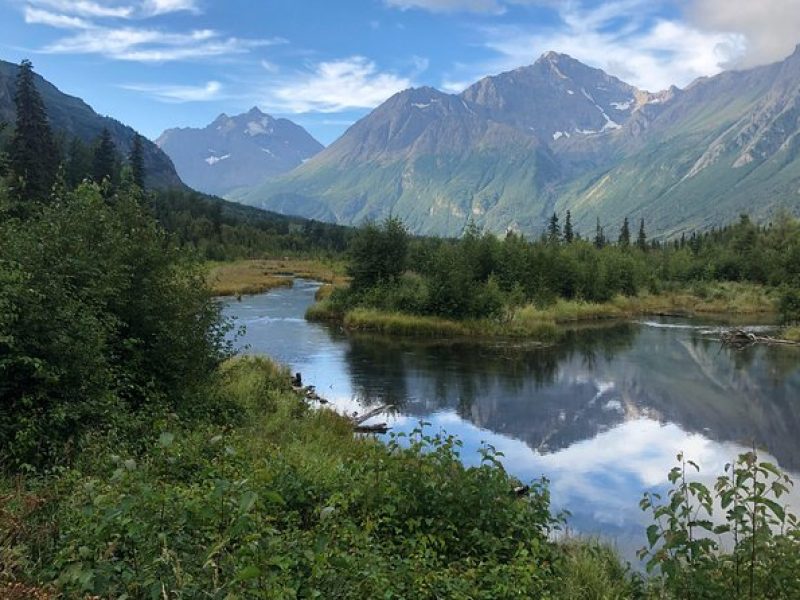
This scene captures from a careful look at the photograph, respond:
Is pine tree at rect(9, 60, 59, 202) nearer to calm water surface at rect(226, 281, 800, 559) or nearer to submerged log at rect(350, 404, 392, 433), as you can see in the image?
calm water surface at rect(226, 281, 800, 559)

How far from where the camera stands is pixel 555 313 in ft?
165

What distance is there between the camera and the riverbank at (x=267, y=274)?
6569cm

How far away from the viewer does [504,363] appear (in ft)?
106

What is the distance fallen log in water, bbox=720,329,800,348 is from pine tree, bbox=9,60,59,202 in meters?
57.1

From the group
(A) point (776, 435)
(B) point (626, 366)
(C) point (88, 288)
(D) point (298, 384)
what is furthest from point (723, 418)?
(C) point (88, 288)

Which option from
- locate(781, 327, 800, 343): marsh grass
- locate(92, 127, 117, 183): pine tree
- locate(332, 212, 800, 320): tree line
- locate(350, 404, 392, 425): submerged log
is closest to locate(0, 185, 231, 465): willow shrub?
locate(350, 404, 392, 425): submerged log

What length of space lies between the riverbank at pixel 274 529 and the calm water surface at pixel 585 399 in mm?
3342

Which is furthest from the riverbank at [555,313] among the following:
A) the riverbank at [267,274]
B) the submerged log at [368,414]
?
the submerged log at [368,414]

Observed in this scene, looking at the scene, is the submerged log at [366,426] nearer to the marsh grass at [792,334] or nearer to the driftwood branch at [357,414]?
the driftwood branch at [357,414]

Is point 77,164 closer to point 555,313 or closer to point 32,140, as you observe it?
point 32,140

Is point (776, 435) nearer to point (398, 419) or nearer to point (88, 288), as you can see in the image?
point (398, 419)

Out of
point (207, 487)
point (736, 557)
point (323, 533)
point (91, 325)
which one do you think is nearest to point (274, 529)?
point (323, 533)

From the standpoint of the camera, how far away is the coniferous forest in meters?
5.59

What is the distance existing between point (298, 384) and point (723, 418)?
1598 cm
